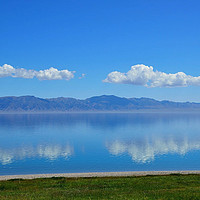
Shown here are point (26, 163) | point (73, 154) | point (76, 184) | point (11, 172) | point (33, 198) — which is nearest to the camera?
point (33, 198)

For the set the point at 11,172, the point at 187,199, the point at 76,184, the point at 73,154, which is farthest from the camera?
the point at 73,154

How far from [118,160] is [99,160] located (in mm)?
6648

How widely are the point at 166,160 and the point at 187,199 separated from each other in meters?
67.8

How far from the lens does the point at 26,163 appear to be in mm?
79750

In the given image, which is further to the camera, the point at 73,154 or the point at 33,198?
the point at 73,154

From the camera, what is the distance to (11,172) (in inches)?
2675

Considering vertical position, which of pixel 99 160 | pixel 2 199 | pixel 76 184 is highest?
pixel 2 199

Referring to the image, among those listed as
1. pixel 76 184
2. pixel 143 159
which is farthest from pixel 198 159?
pixel 76 184

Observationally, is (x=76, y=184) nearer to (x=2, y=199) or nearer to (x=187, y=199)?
(x=2, y=199)

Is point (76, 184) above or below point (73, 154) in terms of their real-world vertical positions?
above

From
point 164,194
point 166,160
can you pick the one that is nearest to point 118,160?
point 166,160

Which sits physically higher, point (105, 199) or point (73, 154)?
point (105, 199)

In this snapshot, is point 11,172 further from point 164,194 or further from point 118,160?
point 164,194

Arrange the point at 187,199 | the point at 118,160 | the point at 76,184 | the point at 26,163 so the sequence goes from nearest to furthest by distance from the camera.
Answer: the point at 187,199 < the point at 76,184 < the point at 26,163 < the point at 118,160
